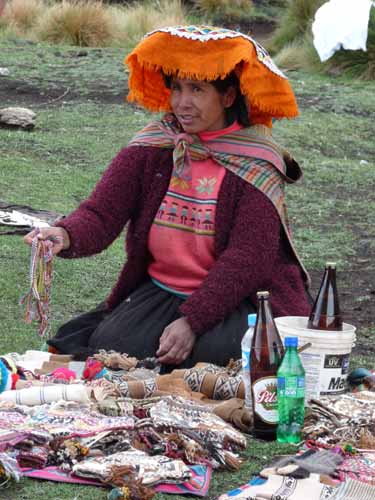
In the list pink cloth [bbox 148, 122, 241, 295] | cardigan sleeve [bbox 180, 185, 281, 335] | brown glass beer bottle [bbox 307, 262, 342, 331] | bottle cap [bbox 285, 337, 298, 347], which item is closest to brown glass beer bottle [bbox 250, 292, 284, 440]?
bottle cap [bbox 285, 337, 298, 347]

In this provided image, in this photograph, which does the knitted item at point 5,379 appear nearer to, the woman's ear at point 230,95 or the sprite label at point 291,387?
the sprite label at point 291,387

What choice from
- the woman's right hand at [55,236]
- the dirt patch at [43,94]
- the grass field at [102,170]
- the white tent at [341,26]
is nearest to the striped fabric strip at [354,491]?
the grass field at [102,170]

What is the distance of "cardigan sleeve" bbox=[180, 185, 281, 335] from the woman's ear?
401mm

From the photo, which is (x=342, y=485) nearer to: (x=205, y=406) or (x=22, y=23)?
(x=205, y=406)

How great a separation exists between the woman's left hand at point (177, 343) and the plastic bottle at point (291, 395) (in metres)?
0.93

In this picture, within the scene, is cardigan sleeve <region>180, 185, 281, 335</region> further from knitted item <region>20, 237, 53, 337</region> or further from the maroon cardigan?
knitted item <region>20, 237, 53, 337</region>

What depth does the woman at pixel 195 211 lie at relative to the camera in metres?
4.92

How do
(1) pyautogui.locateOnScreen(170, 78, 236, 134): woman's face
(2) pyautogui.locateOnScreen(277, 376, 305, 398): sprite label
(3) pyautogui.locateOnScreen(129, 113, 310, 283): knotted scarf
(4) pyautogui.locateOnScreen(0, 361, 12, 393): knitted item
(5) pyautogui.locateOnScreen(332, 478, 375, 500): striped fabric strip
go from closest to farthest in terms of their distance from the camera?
(5) pyautogui.locateOnScreen(332, 478, 375, 500): striped fabric strip < (2) pyautogui.locateOnScreen(277, 376, 305, 398): sprite label < (4) pyautogui.locateOnScreen(0, 361, 12, 393): knitted item < (1) pyautogui.locateOnScreen(170, 78, 236, 134): woman's face < (3) pyautogui.locateOnScreen(129, 113, 310, 283): knotted scarf

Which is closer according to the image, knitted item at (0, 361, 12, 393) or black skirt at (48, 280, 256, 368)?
knitted item at (0, 361, 12, 393)

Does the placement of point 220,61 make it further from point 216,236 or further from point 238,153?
point 216,236

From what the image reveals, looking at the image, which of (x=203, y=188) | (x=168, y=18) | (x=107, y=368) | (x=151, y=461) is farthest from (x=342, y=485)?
(x=168, y=18)

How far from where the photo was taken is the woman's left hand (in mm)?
4898

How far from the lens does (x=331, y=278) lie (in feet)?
14.7

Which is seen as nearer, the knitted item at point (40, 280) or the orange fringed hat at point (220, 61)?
the knitted item at point (40, 280)
